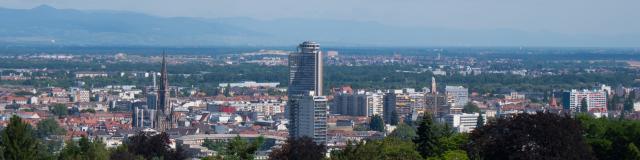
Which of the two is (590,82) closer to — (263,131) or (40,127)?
(263,131)

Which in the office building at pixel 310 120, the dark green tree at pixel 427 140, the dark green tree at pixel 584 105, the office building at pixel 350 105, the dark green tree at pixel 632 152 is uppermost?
the dark green tree at pixel 632 152

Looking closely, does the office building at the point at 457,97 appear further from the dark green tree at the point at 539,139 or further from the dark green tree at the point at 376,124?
the dark green tree at the point at 539,139

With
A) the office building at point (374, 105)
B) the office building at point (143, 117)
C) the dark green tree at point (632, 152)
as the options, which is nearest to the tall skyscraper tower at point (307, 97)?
the office building at point (374, 105)

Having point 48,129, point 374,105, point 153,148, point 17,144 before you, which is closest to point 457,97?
point 374,105

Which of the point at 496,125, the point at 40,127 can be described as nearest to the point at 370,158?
the point at 496,125

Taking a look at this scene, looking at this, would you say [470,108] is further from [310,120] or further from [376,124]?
[310,120]

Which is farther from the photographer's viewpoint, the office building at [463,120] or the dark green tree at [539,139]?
the office building at [463,120]
